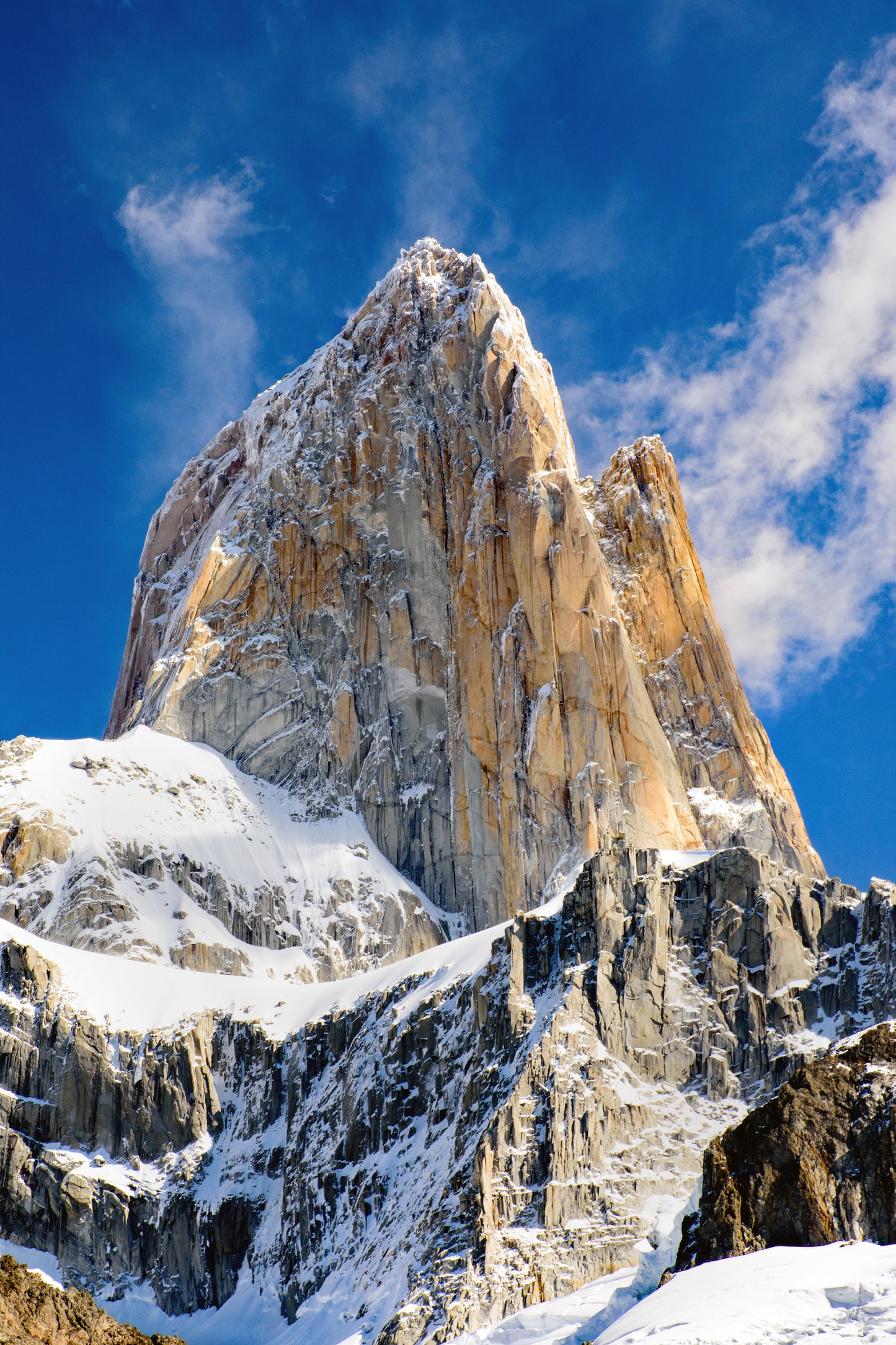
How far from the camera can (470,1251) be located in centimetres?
7550

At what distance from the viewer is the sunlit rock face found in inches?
5113

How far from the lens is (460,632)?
141000 mm

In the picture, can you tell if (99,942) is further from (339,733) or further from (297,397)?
(297,397)

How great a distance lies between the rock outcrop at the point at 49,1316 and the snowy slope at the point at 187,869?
50771 mm

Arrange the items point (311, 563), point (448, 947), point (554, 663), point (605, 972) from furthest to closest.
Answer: point (311, 563) < point (554, 663) < point (448, 947) < point (605, 972)

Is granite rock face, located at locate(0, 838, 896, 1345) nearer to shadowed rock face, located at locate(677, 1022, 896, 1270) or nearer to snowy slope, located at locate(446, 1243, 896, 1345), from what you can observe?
shadowed rock face, located at locate(677, 1022, 896, 1270)

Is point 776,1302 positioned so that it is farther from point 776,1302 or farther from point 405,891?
point 405,891

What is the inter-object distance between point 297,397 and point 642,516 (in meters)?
43.1

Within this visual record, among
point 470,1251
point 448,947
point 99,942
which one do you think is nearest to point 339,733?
point 99,942

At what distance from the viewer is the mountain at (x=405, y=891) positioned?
268 ft

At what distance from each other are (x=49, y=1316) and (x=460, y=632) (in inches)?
3428

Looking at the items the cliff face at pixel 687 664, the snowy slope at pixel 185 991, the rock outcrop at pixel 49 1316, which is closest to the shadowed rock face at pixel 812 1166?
the rock outcrop at pixel 49 1316

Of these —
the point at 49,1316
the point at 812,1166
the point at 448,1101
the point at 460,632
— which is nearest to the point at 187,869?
the point at 460,632

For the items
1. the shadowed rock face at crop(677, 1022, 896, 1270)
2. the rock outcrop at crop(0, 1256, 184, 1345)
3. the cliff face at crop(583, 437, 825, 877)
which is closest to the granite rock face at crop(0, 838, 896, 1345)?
the rock outcrop at crop(0, 1256, 184, 1345)
